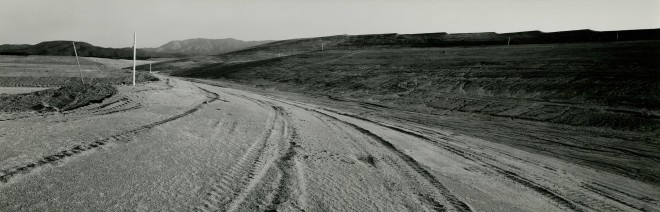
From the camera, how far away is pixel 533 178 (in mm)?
4938

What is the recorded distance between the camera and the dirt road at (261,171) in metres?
3.36

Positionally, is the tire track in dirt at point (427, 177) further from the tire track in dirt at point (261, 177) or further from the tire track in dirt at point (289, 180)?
the tire track in dirt at point (261, 177)

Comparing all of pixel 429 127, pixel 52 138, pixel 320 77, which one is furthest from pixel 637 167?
pixel 320 77

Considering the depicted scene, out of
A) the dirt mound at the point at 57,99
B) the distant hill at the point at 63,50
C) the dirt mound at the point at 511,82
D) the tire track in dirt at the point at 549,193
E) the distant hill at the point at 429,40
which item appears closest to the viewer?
the tire track in dirt at the point at 549,193

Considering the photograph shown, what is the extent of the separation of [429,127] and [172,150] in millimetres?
5688

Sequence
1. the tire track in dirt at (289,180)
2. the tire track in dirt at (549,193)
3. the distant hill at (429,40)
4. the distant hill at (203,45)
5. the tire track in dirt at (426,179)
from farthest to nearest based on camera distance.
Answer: the distant hill at (203,45) → the distant hill at (429,40) → the tire track in dirt at (549,193) → the tire track in dirt at (426,179) → the tire track in dirt at (289,180)

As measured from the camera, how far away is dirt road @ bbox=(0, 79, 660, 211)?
336cm

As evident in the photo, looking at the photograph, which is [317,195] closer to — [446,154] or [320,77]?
[446,154]

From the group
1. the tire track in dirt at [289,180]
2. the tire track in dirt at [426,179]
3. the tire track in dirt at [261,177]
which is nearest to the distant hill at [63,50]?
the tire track in dirt at [261,177]

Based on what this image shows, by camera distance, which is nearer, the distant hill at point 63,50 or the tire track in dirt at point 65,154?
the tire track in dirt at point 65,154

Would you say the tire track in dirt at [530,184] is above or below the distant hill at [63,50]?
below

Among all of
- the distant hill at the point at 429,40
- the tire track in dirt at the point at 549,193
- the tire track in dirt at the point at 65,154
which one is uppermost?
the distant hill at the point at 429,40

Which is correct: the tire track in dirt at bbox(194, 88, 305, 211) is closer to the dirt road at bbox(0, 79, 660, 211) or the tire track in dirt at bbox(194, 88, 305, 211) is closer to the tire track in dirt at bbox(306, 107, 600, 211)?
the dirt road at bbox(0, 79, 660, 211)

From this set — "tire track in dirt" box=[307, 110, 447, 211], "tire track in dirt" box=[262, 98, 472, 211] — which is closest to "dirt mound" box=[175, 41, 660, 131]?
"tire track in dirt" box=[262, 98, 472, 211]
